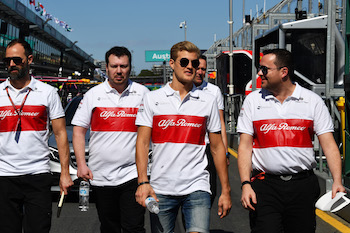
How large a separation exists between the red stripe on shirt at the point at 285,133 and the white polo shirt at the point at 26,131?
173cm

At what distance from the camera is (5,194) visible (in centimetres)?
444

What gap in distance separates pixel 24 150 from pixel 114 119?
31.9 inches

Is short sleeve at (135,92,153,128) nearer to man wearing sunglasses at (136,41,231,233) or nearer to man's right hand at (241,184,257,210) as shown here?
man wearing sunglasses at (136,41,231,233)

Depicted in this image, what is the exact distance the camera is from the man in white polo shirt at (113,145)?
480cm

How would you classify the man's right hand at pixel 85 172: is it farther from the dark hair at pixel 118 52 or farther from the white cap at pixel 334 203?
the white cap at pixel 334 203

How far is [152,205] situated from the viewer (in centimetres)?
376

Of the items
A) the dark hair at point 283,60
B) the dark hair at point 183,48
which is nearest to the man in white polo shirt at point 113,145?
the dark hair at point 183,48

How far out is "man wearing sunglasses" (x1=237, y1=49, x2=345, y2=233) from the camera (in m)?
4.04

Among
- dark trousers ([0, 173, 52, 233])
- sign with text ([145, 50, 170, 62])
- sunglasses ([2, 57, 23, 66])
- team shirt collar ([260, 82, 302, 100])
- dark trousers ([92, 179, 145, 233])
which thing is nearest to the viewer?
team shirt collar ([260, 82, 302, 100])

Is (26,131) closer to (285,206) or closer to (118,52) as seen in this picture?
(118,52)

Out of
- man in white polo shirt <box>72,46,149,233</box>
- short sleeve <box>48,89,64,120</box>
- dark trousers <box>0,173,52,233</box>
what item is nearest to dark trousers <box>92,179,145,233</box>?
man in white polo shirt <box>72,46,149,233</box>

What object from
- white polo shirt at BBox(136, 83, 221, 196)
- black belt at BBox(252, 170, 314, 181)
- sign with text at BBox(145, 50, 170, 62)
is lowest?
black belt at BBox(252, 170, 314, 181)

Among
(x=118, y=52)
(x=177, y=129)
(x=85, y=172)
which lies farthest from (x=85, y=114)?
(x=177, y=129)

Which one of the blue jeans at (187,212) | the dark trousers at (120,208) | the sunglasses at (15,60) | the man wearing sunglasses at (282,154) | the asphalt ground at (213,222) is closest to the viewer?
the blue jeans at (187,212)
